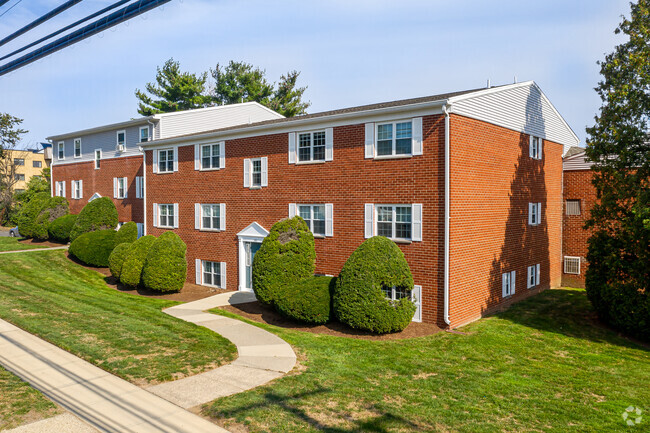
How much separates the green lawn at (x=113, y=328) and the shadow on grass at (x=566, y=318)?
34.6ft

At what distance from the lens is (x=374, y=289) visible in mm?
14156

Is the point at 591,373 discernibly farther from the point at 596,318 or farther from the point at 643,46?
the point at 643,46

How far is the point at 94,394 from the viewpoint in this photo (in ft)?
29.6

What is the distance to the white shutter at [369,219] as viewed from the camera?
16.5 metres

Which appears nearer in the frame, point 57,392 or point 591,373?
point 57,392

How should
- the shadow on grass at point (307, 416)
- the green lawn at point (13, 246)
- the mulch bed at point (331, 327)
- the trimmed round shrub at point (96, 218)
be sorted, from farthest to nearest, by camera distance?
the green lawn at point (13, 246)
the trimmed round shrub at point (96, 218)
the mulch bed at point (331, 327)
the shadow on grass at point (307, 416)

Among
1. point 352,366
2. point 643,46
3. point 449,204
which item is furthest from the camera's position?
point 643,46

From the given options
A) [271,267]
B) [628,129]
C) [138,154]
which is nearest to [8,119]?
[138,154]

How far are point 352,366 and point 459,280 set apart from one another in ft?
19.1

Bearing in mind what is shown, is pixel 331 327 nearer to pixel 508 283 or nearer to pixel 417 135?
pixel 417 135

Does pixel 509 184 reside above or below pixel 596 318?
above

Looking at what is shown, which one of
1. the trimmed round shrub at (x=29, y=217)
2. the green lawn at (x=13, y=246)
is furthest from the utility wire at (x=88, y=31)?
the trimmed round shrub at (x=29, y=217)

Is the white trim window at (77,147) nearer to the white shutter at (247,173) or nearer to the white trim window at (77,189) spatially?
the white trim window at (77,189)

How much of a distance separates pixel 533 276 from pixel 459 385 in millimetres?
12462
